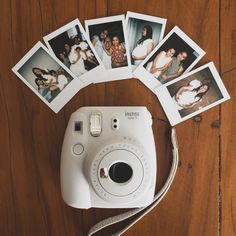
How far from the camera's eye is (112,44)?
0.80 metres

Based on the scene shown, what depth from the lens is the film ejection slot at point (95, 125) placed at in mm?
693

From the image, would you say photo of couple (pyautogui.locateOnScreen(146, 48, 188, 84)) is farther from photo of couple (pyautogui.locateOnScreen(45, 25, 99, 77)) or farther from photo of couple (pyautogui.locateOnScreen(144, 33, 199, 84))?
photo of couple (pyautogui.locateOnScreen(45, 25, 99, 77))

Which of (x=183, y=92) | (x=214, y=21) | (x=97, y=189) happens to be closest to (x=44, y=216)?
(x=97, y=189)

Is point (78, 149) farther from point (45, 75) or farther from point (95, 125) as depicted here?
point (45, 75)

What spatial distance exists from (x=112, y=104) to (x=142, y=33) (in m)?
0.18

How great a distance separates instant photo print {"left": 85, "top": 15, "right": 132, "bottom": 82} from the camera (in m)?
0.79

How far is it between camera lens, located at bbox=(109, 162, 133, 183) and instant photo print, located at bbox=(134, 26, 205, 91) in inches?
8.5

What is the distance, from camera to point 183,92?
0.80 meters

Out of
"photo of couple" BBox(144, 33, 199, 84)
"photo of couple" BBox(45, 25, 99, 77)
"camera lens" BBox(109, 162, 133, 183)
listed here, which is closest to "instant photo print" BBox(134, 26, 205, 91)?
"photo of couple" BBox(144, 33, 199, 84)

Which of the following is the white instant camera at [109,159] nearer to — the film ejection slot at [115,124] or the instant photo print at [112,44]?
the film ejection slot at [115,124]

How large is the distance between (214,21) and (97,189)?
462mm

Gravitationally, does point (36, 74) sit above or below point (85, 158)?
above

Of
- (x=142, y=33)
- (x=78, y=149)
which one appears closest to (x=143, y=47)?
(x=142, y=33)

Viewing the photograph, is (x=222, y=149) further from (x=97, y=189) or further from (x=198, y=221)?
(x=97, y=189)
